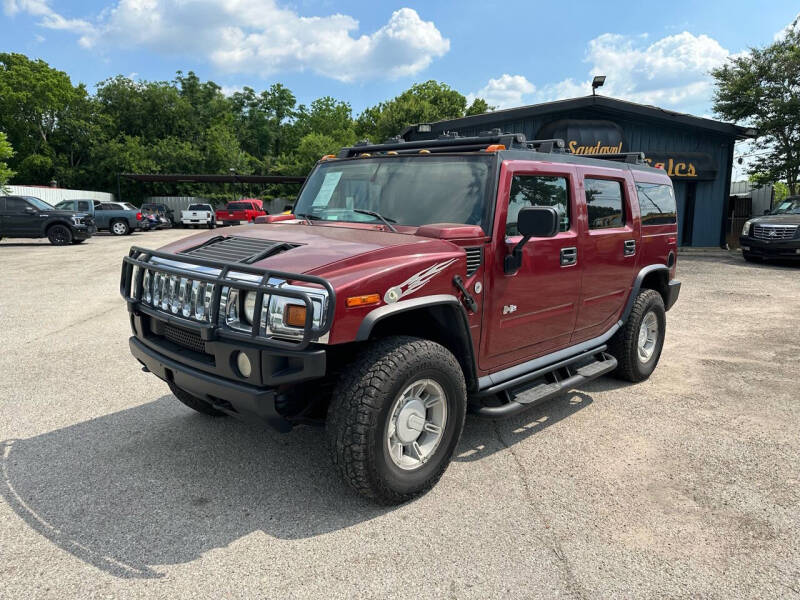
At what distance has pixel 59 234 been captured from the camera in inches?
792

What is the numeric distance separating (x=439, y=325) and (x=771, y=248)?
15.3m

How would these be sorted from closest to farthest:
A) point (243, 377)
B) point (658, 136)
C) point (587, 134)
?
point (243, 377)
point (587, 134)
point (658, 136)

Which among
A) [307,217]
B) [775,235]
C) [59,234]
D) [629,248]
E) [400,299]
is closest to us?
[400,299]

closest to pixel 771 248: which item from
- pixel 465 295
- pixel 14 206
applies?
pixel 465 295

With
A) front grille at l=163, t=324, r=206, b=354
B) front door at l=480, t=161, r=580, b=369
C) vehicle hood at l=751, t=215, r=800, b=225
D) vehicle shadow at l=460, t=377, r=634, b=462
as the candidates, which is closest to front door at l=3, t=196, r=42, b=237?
front grille at l=163, t=324, r=206, b=354

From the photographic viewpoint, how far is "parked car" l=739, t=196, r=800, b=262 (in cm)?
1487

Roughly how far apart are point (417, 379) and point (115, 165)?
52827mm

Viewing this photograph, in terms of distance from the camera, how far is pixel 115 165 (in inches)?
1911

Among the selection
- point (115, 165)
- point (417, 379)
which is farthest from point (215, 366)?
point (115, 165)

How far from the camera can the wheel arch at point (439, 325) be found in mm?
3193

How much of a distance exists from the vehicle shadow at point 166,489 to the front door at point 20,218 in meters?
19.0

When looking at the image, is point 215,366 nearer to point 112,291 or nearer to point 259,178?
point 112,291

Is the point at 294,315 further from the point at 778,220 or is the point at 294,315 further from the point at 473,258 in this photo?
the point at 778,220

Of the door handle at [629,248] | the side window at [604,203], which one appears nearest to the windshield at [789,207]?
the door handle at [629,248]
